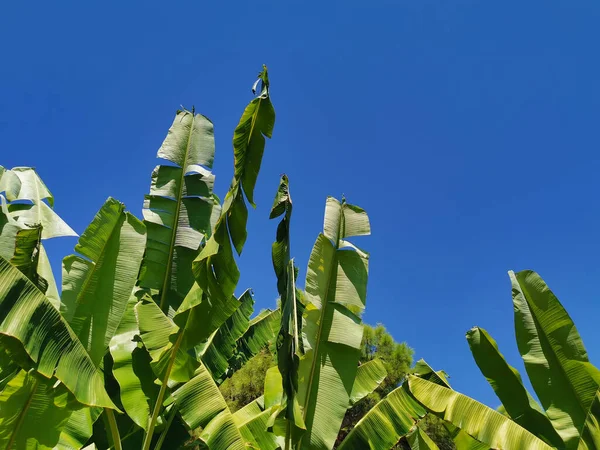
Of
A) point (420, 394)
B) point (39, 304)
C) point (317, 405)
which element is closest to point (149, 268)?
point (39, 304)

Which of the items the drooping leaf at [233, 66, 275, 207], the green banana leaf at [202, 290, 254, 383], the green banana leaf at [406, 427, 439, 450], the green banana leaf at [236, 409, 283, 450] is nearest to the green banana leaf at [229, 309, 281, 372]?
the green banana leaf at [202, 290, 254, 383]

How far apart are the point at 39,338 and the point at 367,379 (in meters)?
2.81

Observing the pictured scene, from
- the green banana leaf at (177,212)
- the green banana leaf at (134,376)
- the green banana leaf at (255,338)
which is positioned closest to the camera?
the green banana leaf at (134,376)

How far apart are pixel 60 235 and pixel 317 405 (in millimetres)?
3160

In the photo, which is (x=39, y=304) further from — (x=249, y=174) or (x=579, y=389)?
(x=579, y=389)

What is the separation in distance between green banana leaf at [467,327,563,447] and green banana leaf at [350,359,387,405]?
0.94 meters

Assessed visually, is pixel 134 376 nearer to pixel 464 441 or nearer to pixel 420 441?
pixel 420 441

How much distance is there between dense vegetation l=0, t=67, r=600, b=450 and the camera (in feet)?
10.3

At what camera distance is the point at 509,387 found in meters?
4.43

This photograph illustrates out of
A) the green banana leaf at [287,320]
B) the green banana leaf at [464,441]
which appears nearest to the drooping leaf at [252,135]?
the green banana leaf at [287,320]

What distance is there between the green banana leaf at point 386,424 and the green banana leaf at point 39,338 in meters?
2.06

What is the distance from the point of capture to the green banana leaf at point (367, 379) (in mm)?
4367

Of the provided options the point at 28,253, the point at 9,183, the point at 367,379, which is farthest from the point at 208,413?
the point at 9,183

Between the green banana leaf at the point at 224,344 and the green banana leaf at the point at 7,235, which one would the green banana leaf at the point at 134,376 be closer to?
the green banana leaf at the point at 224,344
